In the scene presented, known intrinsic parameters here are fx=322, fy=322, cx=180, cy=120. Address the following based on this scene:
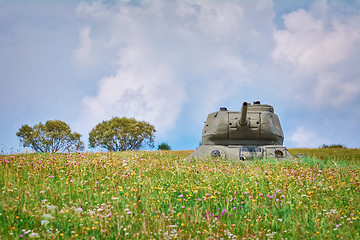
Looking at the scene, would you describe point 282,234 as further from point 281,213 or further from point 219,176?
point 219,176

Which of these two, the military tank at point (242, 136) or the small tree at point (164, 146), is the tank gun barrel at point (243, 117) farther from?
the small tree at point (164, 146)

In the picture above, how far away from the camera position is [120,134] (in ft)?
125

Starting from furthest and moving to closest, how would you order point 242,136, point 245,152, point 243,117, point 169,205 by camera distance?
point 242,136, point 245,152, point 243,117, point 169,205

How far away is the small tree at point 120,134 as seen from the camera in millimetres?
38031

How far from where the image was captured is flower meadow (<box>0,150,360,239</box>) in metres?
5.05

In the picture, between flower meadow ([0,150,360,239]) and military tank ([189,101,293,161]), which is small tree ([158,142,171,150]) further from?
flower meadow ([0,150,360,239])

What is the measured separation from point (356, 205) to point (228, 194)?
2709mm

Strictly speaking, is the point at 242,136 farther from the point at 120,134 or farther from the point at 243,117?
the point at 120,134

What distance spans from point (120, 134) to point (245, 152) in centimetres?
2599

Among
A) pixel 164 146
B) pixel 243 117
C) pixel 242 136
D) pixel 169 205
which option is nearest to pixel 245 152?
pixel 242 136

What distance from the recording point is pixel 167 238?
4.57 meters

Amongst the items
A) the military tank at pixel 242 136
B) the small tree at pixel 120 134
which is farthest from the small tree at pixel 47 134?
the military tank at pixel 242 136

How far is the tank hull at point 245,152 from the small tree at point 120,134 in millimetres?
24546

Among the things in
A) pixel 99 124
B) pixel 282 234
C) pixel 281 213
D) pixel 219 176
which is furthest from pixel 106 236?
pixel 99 124
